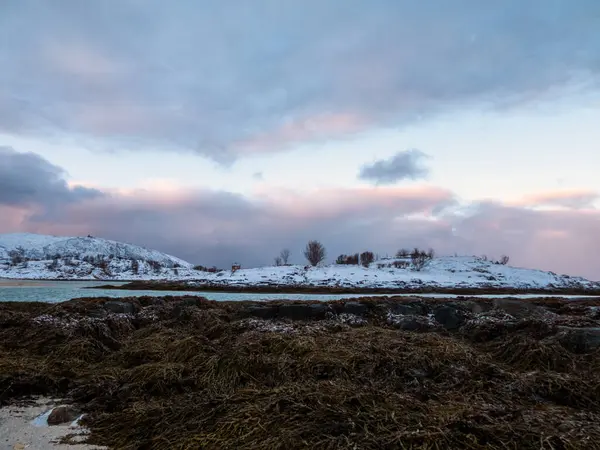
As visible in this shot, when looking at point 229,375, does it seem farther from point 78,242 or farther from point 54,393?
point 78,242

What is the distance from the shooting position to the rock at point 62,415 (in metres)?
3.91

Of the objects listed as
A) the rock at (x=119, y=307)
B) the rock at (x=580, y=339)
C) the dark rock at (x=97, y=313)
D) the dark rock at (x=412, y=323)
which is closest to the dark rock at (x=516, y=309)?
the dark rock at (x=412, y=323)

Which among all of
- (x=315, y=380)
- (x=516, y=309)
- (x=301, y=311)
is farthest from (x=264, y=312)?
(x=516, y=309)

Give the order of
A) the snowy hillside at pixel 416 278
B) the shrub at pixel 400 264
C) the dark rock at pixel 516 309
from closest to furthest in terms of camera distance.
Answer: the dark rock at pixel 516 309 → the snowy hillside at pixel 416 278 → the shrub at pixel 400 264

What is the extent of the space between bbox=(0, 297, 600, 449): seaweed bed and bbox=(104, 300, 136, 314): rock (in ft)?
2.32

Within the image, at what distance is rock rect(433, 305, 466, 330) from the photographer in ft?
28.4

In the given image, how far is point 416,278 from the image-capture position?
4603 centimetres

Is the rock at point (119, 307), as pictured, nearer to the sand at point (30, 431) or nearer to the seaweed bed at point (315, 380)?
the seaweed bed at point (315, 380)

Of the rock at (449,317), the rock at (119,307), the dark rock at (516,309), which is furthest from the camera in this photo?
the rock at (119,307)

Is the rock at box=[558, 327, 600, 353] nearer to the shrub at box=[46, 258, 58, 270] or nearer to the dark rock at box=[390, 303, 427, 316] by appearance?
the dark rock at box=[390, 303, 427, 316]

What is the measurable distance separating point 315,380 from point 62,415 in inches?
108

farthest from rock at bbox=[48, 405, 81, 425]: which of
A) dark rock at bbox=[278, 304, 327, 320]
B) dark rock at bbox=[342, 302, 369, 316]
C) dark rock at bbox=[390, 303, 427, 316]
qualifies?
dark rock at bbox=[390, 303, 427, 316]

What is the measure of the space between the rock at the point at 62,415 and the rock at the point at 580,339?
6.88 m

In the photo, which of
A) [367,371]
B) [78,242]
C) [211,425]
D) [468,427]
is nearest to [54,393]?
[211,425]
